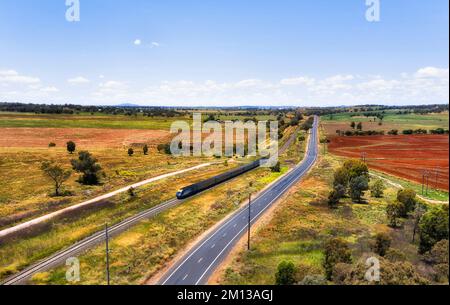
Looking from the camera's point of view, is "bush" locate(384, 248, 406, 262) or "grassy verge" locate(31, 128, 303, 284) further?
"grassy verge" locate(31, 128, 303, 284)

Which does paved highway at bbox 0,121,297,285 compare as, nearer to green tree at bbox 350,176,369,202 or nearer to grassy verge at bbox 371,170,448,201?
green tree at bbox 350,176,369,202

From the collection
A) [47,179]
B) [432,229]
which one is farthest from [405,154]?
[47,179]

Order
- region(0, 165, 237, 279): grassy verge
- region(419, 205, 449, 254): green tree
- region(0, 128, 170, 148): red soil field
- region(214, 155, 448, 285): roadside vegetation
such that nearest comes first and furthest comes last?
region(214, 155, 448, 285): roadside vegetation, region(0, 165, 237, 279): grassy verge, region(419, 205, 449, 254): green tree, region(0, 128, 170, 148): red soil field

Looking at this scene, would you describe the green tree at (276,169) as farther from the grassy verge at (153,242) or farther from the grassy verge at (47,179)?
the grassy verge at (153,242)

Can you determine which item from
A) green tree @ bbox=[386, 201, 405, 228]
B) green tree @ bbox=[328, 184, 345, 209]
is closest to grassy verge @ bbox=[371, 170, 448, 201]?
green tree @ bbox=[328, 184, 345, 209]

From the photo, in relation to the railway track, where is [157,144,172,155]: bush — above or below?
above

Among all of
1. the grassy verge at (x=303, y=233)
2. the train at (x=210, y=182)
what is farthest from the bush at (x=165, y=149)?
the grassy verge at (x=303, y=233)
